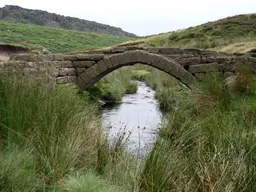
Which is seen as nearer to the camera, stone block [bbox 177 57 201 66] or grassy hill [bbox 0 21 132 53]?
stone block [bbox 177 57 201 66]

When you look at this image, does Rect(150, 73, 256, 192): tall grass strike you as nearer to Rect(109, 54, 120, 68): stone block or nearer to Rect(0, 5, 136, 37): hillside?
Rect(109, 54, 120, 68): stone block

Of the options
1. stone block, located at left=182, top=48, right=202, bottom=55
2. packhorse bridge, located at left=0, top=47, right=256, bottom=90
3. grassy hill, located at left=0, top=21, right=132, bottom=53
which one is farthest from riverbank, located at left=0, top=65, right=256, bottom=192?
grassy hill, located at left=0, top=21, right=132, bottom=53

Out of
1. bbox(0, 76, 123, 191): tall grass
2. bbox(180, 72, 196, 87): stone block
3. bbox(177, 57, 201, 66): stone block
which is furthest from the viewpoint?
bbox(177, 57, 201, 66): stone block

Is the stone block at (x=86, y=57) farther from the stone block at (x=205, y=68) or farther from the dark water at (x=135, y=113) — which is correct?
the stone block at (x=205, y=68)

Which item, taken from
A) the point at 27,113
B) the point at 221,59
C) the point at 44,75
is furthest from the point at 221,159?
the point at 221,59

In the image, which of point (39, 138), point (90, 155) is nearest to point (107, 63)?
point (90, 155)

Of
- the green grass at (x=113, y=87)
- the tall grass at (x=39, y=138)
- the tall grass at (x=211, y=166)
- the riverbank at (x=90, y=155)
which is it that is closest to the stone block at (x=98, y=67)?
the green grass at (x=113, y=87)

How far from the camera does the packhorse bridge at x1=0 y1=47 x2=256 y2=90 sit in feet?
36.7

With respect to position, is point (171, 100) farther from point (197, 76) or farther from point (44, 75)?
point (44, 75)

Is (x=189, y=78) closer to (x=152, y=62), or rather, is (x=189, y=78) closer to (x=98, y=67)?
(x=152, y=62)

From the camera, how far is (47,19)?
7156 centimetres

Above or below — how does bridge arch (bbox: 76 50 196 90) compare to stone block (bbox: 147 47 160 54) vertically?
below

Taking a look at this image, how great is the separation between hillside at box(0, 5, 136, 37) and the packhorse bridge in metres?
52.5

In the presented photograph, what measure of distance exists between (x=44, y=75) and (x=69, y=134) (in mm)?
3715
